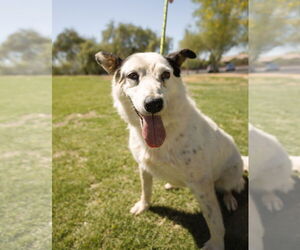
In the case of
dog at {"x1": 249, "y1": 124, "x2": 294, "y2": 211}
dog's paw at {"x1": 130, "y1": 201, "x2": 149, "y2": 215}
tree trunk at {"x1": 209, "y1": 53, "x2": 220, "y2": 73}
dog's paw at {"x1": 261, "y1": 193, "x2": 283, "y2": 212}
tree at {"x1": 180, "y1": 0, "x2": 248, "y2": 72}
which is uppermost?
tree at {"x1": 180, "y1": 0, "x2": 248, "y2": 72}

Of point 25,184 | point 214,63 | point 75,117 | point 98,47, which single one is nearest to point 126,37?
point 98,47

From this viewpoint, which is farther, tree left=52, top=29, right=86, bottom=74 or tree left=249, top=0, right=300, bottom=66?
tree left=52, top=29, right=86, bottom=74

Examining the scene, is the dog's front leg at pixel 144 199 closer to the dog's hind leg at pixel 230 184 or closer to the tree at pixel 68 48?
the dog's hind leg at pixel 230 184

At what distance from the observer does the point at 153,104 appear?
2.02 metres

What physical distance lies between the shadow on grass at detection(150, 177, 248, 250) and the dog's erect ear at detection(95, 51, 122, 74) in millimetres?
1900

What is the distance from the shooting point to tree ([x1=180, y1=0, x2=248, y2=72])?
Answer: 19.6 m

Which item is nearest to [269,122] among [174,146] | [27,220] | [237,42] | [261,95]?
[261,95]

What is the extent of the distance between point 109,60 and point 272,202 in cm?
250

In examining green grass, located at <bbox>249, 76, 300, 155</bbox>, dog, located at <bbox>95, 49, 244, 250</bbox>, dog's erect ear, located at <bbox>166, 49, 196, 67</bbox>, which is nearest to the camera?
dog, located at <bbox>95, 49, 244, 250</bbox>

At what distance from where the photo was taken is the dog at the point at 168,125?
86.7 inches

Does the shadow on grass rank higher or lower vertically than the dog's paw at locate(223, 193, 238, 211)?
lower

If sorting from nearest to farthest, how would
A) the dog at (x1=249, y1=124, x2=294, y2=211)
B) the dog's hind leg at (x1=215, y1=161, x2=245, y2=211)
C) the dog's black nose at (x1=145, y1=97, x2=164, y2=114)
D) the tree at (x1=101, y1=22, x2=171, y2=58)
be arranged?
the dog's black nose at (x1=145, y1=97, x2=164, y2=114) → the dog at (x1=249, y1=124, x2=294, y2=211) → the dog's hind leg at (x1=215, y1=161, x2=245, y2=211) → the tree at (x1=101, y1=22, x2=171, y2=58)

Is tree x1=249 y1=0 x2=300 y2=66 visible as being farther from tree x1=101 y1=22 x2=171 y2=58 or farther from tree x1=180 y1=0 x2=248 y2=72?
tree x1=101 y1=22 x2=171 y2=58

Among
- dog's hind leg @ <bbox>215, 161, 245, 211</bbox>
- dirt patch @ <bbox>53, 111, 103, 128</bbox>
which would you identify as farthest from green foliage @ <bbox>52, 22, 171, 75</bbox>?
dog's hind leg @ <bbox>215, 161, 245, 211</bbox>
